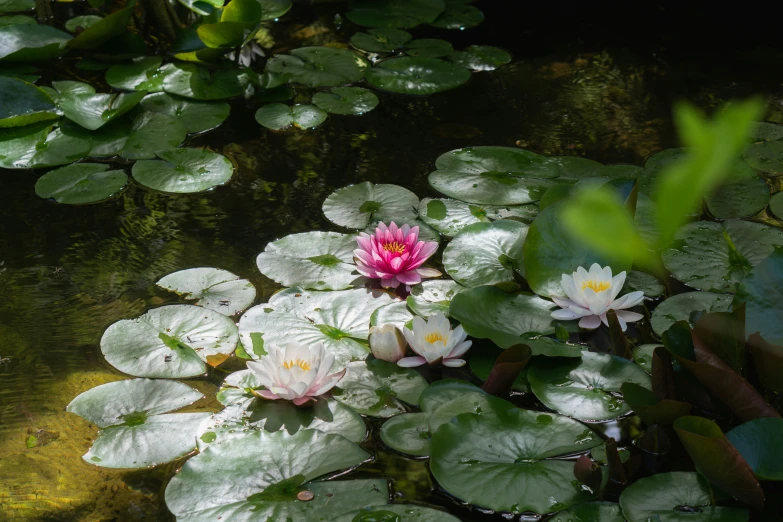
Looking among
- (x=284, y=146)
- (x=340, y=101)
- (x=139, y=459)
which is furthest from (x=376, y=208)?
(x=139, y=459)

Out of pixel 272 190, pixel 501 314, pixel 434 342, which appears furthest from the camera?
pixel 272 190

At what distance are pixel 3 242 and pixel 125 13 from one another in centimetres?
111

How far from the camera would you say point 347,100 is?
99.7 inches

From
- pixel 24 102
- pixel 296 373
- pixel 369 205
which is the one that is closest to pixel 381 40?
pixel 369 205

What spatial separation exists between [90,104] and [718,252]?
1988mm

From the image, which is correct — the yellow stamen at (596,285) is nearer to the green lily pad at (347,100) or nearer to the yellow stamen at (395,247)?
the yellow stamen at (395,247)

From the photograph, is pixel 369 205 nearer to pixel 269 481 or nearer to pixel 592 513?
pixel 269 481

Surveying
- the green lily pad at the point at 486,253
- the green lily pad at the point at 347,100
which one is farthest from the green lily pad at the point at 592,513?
the green lily pad at the point at 347,100

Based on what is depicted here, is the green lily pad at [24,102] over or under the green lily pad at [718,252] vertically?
under

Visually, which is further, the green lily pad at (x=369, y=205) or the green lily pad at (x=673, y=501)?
the green lily pad at (x=369, y=205)

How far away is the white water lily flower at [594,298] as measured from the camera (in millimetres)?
1471

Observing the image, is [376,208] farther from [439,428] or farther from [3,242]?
[3,242]

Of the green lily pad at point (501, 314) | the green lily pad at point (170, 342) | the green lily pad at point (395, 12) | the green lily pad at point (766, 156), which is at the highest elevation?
the green lily pad at point (395, 12)

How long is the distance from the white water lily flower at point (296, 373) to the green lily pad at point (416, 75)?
1506 millimetres
